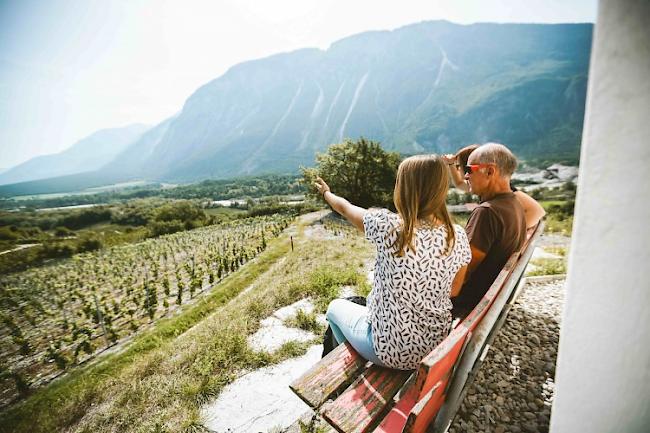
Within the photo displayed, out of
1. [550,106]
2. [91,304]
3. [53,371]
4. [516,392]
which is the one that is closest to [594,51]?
[516,392]

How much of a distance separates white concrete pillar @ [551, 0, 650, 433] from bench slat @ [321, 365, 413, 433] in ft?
3.65

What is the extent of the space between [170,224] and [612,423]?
62693 mm

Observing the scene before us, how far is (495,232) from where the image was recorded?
2543 millimetres

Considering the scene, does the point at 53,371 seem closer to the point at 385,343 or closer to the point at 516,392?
the point at 385,343

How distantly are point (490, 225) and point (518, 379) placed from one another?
5.95 feet

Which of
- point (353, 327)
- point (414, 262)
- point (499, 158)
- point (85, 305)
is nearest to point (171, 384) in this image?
point (353, 327)

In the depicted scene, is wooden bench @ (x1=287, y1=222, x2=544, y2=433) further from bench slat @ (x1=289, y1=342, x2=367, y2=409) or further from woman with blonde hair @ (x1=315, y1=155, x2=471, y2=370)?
woman with blonde hair @ (x1=315, y1=155, x2=471, y2=370)

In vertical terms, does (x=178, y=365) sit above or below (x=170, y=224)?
above

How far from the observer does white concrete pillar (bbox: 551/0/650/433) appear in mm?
717

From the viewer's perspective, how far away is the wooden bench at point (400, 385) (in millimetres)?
1488

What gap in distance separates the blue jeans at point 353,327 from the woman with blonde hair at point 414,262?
77mm

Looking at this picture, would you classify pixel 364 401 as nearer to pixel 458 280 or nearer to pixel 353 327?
pixel 353 327

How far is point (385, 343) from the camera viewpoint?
6.85 ft

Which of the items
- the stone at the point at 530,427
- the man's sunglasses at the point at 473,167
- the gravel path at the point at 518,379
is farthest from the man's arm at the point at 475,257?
the stone at the point at 530,427
